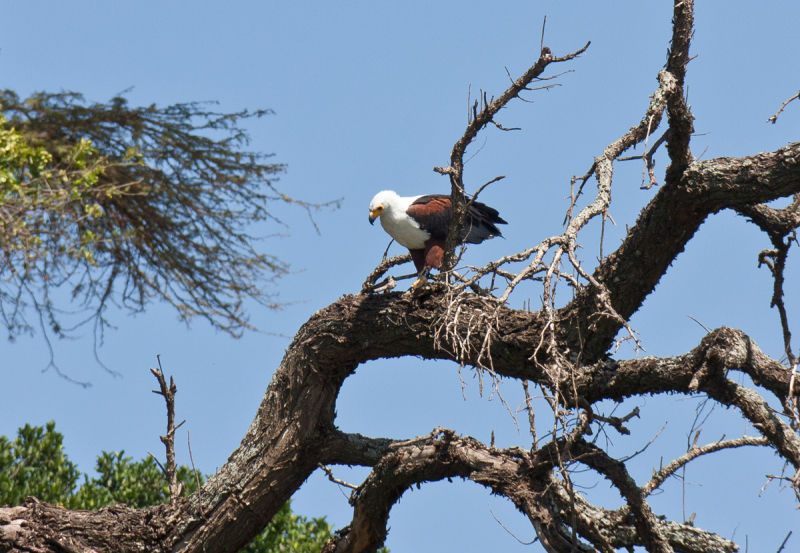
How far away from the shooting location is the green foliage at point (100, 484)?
4.76m

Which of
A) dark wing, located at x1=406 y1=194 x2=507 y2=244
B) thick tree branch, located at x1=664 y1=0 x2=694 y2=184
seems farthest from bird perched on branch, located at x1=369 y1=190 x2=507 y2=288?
thick tree branch, located at x1=664 y1=0 x2=694 y2=184

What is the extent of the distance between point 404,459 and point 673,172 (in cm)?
162

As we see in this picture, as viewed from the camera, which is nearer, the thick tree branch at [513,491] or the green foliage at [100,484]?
the thick tree branch at [513,491]

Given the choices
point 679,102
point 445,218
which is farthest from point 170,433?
point 679,102

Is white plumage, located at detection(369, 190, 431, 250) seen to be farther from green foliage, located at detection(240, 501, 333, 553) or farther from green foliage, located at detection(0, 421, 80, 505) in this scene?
green foliage, located at detection(0, 421, 80, 505)

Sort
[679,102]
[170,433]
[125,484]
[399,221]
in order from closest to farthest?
[679,102] < [170,433] < [399,221] < [125,484]

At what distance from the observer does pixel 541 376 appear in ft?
10.0

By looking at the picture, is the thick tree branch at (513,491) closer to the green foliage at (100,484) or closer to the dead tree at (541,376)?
the dead tree at (541,376)

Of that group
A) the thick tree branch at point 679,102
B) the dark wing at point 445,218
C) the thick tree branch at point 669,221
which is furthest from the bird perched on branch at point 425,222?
the thick tree branch at point 679,102

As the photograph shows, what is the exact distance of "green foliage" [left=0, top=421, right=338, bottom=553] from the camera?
4.76 m

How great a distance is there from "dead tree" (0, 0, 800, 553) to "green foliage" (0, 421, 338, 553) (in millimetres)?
1219

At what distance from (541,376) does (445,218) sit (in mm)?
1639

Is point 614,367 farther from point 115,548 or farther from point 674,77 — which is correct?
point 115,548

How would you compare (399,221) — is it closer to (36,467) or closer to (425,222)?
(425,222)
